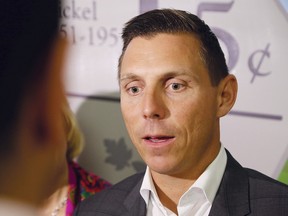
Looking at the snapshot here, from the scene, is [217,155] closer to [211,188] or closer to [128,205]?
[211,188]

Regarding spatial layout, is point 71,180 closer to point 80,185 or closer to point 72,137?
point 80,185

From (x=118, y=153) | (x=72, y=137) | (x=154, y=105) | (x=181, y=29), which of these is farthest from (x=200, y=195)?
(x=72, y=137)

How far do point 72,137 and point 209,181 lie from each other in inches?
31.3

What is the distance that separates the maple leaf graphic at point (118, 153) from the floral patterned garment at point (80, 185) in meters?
0.09

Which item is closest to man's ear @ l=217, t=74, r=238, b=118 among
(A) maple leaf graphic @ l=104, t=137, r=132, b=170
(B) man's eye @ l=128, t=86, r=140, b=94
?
(B) man's eye @ l=128, t=86, r=140, b=94

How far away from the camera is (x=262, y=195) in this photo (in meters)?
1.15

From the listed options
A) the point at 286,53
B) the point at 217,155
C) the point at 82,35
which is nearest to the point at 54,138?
the point at 217,155

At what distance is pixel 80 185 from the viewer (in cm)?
176

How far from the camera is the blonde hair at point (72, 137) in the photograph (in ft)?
5.96

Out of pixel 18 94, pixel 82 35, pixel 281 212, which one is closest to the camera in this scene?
pixel 18 94

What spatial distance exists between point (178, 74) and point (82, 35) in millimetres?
675

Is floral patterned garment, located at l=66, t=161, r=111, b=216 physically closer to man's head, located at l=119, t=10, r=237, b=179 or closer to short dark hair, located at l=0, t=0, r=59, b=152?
man's head, located at l=119, t=10, r=237, b=179

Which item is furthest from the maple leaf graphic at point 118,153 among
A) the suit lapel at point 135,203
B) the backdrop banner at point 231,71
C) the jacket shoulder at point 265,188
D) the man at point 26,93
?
the man at point 26,93

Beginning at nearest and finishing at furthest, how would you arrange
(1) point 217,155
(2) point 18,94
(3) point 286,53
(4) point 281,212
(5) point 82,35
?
(2) point 18,94
(4) point 281,212
(1) point 217,155
(3) point 286,53
(5) point 82,35
